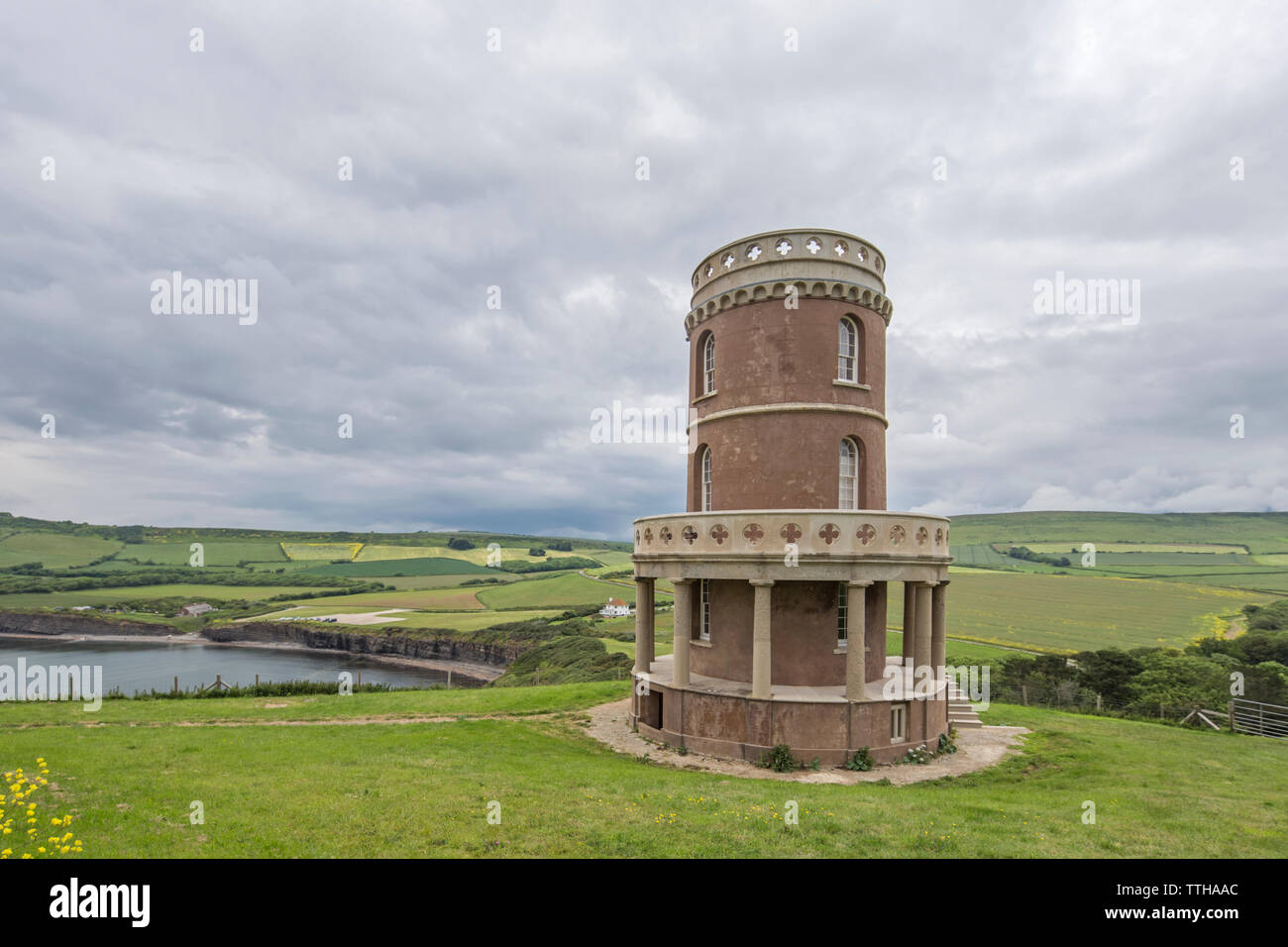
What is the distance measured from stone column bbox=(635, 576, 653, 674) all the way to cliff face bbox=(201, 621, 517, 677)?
203ft

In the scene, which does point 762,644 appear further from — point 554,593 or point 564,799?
point 554,593

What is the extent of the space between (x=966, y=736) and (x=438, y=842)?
19333 mm

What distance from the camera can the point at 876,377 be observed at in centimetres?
2209

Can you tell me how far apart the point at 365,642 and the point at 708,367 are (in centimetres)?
9251

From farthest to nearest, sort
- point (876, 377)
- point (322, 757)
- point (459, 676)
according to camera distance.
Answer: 1. point (459, 676)
2. point (876, 377)
3. point (322, 757)

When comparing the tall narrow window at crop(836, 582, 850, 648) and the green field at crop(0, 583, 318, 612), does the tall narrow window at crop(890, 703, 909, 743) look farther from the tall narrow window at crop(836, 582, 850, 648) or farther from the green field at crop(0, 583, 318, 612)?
the green field at crop(0, 583, 318, 612)

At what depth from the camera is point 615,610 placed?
95.8m

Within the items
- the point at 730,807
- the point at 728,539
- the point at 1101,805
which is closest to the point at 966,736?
the point at 1101,805

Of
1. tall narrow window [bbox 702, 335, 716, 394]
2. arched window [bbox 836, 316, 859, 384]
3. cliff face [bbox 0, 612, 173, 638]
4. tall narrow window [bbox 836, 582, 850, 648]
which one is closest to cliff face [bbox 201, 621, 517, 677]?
cliff face [bbox 0, 612, 173, 638]

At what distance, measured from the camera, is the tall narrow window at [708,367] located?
905 inches

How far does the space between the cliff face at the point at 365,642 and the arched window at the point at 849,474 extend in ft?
221

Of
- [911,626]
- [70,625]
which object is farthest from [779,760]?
[70,625]

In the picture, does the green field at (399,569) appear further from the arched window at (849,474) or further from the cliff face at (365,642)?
the arched window at (849,474)
